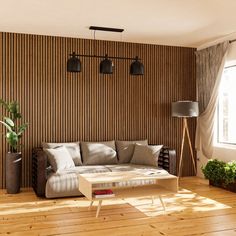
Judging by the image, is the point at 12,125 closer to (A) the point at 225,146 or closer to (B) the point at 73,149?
(B) the point at 73,149

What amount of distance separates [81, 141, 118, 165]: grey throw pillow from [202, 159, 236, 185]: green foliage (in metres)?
1.65

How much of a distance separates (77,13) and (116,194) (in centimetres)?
251

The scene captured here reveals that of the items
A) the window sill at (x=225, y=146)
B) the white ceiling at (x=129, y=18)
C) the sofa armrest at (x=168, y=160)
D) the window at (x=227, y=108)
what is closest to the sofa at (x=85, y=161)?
the sofa armrest at (x=168, y=160)

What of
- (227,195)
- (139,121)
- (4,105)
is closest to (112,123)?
(139,121)

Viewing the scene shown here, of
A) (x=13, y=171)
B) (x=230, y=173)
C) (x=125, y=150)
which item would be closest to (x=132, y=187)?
(x=125, y=150)

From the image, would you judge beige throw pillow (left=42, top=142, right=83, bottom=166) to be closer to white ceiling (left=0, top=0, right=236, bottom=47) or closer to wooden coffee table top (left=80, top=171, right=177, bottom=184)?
wooden coffee table top (left=80, top=171, right=177, bottom=184)

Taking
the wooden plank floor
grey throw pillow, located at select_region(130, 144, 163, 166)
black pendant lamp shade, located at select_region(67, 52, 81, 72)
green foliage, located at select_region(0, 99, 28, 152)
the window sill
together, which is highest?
black pendant lamp shade, located at select_region(67, 52, 81, 72)

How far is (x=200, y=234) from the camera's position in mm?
3635

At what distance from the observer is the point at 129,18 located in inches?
198

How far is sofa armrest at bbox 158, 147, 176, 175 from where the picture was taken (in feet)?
19.3

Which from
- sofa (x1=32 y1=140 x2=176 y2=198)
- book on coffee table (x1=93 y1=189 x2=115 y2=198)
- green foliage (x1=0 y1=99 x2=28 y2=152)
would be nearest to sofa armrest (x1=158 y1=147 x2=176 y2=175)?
sofa (x1=32 y1=140 x2=176 y2=198)

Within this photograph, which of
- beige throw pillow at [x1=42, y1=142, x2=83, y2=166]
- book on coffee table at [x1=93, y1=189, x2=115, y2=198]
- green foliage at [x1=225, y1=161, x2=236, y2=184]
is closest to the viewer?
book on coffee table at [x1=93, y1=189, x2=115, y2=198]

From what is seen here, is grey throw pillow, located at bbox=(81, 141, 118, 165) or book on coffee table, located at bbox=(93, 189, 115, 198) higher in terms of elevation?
grey throw pillow, located at bbox=(81, 141, 118, 165)

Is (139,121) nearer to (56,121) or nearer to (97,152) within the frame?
(97,152)
